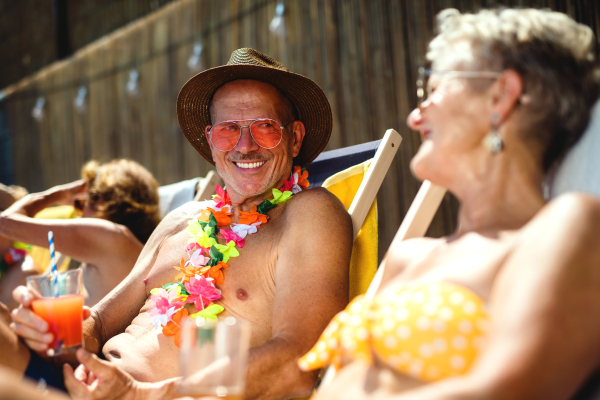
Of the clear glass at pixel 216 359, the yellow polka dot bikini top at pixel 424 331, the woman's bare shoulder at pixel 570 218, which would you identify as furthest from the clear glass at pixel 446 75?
the clear glass at pixel 216 359

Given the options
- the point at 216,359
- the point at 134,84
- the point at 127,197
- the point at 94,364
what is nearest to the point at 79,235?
the point at 127,197

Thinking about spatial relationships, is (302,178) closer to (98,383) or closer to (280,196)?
(280,196)

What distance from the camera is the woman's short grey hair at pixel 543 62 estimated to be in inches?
52.2

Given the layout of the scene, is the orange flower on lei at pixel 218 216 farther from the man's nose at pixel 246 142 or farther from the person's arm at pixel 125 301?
the man's nose at pixel 246 142

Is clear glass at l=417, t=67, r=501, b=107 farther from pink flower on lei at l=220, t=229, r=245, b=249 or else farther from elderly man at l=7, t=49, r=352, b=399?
pink flower on lei at l=220, t=229, r=245, b=249

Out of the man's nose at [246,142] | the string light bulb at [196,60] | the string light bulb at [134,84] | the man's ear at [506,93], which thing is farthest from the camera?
the string light bulb at [134,84]

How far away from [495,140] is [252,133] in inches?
53.9

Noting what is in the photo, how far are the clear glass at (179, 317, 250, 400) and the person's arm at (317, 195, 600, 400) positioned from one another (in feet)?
1.12

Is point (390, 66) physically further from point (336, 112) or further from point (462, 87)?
point (462, 87)

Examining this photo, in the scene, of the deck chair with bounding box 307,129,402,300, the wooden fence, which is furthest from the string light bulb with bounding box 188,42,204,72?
the deck chair with bounding box 307,129,402,300

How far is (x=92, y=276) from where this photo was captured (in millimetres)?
3473

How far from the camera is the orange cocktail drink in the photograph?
165 cm

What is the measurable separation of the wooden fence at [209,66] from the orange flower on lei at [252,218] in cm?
244

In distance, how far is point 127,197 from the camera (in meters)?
3.62
